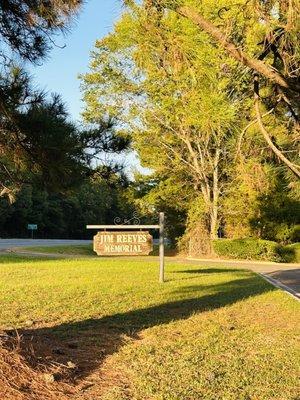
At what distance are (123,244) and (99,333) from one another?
244 inches

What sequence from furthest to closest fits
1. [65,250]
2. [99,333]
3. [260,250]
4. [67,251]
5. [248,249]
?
[65,250]
[67,251]
[248,249]
[260,250]
[99,333]

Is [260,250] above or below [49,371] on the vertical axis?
above

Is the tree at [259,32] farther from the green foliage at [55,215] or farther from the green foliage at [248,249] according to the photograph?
the green foliage at [55,215]

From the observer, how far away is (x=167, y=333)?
7.18 metres

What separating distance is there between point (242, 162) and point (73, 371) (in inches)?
94.3

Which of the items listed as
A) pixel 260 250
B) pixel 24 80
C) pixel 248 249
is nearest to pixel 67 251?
pixel 248 249

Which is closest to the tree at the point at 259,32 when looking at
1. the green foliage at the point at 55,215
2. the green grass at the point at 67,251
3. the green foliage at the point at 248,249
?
the green foliage at the point at 248,249

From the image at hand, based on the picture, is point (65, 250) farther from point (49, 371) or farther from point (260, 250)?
point (49, 371)

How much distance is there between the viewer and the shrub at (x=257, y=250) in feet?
86.0

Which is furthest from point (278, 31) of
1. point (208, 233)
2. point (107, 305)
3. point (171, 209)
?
point (171, 209)

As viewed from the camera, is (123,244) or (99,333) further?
(123,244)

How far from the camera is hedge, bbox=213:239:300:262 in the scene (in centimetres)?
2620

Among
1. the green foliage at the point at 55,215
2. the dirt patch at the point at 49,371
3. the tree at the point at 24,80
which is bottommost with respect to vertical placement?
the dirt patch at the point at 49,371

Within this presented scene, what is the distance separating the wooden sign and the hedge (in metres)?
13.8
